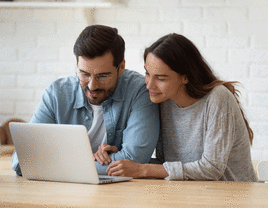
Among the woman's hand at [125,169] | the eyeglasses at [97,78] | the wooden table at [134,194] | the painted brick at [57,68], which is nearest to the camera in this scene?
the wooden table at [134,194]

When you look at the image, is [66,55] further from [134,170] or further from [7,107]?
[134,170]

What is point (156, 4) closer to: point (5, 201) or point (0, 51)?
point (0, 51)

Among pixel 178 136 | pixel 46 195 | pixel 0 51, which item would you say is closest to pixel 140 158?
pixel 178 136

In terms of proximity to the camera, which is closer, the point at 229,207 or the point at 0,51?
the point at 229,207

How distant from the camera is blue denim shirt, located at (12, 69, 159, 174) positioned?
151 centimetres

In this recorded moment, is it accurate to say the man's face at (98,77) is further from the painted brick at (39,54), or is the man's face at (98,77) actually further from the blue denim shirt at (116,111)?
the painted brick at (39,54)

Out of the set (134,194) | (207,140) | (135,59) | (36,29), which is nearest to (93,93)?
(207,140)

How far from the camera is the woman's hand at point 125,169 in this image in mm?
1328

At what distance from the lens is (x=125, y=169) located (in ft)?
4.36

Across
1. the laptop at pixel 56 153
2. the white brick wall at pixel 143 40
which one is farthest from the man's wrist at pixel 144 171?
the white brick wall at pixel 143 40

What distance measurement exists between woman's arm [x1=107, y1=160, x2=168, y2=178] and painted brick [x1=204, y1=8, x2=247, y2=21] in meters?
1.25

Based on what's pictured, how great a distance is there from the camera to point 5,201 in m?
0.90

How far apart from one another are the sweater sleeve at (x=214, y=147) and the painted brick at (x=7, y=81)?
150 centimetres

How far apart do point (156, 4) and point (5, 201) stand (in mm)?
1701
